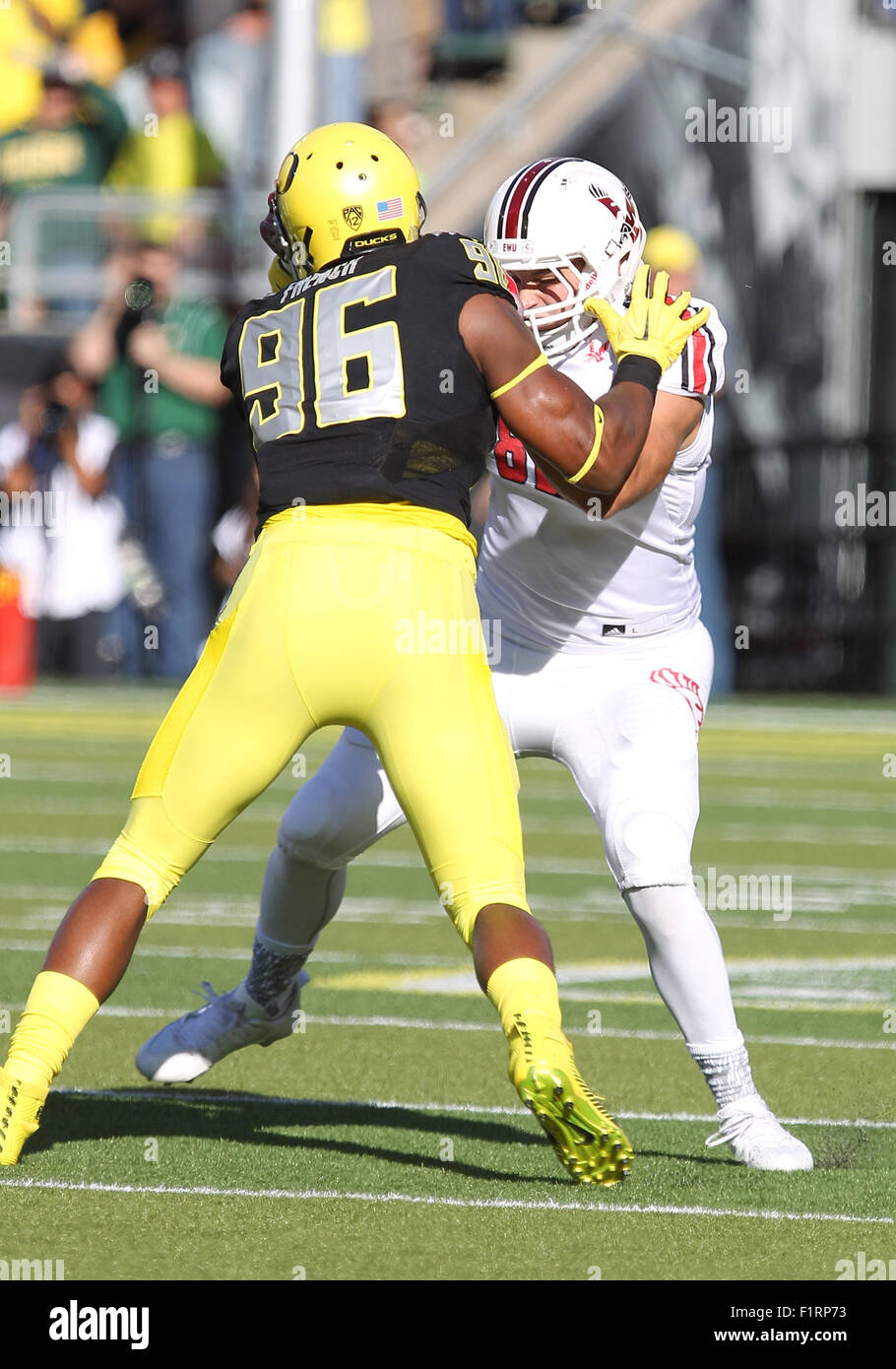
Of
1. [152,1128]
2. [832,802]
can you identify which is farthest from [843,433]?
[152,1128]

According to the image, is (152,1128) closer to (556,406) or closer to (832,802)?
(556,406)

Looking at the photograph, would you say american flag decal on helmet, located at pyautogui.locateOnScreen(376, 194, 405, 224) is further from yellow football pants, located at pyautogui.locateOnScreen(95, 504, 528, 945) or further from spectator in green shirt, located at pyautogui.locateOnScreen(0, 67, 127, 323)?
spectator in green shirt, located at pyautogui.locateOnScreen(0, 67, 127, 323)

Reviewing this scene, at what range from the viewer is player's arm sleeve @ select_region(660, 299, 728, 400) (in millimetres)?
4371

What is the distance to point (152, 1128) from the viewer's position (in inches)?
182

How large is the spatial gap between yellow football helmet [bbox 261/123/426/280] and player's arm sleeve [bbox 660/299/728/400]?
575 mm

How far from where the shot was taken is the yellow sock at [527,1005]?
148 inches

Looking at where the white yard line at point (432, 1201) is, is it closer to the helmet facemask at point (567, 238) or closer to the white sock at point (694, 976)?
the white sock at point (694, 976)

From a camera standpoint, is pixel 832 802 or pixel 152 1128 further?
pixel 832 802

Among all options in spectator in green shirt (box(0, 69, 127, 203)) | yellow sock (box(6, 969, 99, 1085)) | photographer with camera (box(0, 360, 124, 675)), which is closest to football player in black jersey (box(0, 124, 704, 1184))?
yellow sock (box(6, 969, 99, 1085))

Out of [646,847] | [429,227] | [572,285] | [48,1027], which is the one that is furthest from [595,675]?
[429,227]

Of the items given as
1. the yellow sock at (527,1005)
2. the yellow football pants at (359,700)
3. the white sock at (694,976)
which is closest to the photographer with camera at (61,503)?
the white sock at (694,976)

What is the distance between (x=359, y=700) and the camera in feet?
12.9
